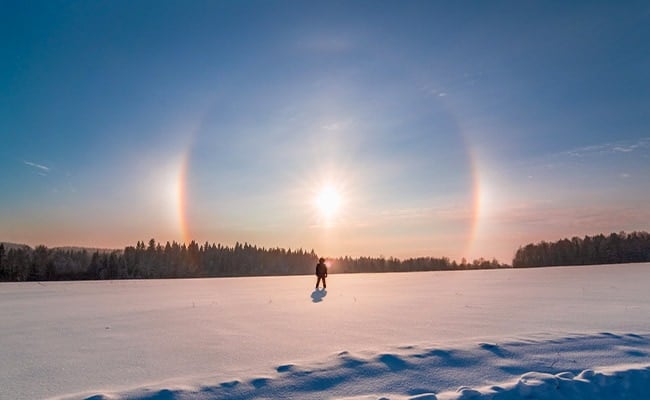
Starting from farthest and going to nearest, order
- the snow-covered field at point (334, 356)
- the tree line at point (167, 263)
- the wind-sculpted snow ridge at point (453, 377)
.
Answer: the tree line at point (167, 263) → the snow-covered field at point (334, 356) → the wind-sculpted snow ridge at point (453, 377)

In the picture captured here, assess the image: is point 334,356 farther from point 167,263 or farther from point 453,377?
point 167,263

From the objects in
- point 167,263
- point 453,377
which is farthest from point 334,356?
point 167,263

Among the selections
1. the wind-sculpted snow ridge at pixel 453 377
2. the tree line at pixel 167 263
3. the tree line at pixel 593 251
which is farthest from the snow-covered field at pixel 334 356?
the tree line at pixel 593 251

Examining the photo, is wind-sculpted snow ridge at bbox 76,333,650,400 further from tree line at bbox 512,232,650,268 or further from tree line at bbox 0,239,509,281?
tree line at bbox 512,232,650,268

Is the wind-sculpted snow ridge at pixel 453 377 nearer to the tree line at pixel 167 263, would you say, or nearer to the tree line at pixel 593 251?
the tree line at pixel 167 263

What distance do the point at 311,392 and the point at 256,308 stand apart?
8956 millimetres

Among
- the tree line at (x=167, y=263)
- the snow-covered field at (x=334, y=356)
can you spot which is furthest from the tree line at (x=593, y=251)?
the snow-covered field at (x=334, y=356)

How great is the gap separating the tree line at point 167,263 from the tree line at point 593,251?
111ft

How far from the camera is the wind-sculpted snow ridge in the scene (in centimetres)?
539

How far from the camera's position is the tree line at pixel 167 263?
84438 mm

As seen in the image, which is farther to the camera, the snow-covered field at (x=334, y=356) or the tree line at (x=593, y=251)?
the tree line at (x=593, y=251)

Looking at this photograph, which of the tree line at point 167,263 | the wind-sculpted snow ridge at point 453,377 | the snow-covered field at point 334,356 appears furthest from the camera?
the tree line at point 167,263

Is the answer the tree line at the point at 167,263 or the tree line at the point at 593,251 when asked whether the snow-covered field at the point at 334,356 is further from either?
the tree line at the point at 593,251

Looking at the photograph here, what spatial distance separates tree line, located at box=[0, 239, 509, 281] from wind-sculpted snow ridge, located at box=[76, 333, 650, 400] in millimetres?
97835
